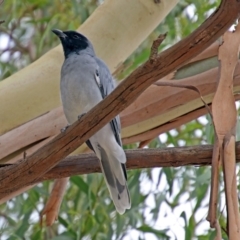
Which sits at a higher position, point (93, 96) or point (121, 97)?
point (121, 97)

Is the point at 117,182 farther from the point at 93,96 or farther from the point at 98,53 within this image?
the point at 98,53

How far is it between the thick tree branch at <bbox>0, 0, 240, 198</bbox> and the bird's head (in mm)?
947

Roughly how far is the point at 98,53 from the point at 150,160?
967mm

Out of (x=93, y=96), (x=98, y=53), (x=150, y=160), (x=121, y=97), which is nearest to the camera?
(x=121, y=97)

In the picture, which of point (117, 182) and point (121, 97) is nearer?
point (121, 97)

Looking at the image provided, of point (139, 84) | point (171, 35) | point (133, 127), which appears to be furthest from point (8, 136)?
point (171, 35)

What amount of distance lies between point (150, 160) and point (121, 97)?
0.36 m

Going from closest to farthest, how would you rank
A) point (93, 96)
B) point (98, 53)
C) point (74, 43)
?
1. point (93, 96)
2. point (98, 53)
3. point (74, 43)

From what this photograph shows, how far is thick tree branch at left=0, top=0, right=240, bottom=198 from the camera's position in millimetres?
1399

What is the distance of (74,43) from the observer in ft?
9.35

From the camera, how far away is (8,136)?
227 centimetres

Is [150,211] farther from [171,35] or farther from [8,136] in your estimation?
[8,136]

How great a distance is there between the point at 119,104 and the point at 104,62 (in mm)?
1095

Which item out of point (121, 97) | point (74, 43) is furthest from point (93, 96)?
point (121, 97)
